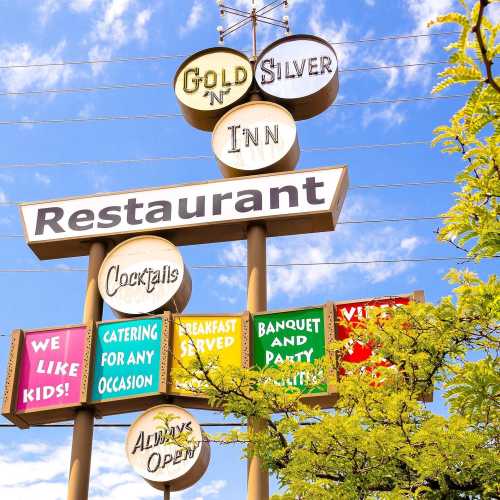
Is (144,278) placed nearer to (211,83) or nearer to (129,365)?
(129,365)

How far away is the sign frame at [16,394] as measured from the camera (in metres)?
14.0

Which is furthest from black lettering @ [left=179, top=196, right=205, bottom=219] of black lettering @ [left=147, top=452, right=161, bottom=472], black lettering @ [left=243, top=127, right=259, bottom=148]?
black lettering @ [left=147, top=452, right=161, bottom=472]

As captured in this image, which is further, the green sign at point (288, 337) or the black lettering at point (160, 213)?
the black lettering at point (160, 213)

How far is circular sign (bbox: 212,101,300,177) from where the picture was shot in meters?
15.7

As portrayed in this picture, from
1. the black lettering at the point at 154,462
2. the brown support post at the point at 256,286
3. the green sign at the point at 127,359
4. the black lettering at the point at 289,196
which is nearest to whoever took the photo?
the brown support post at the point at 256,286

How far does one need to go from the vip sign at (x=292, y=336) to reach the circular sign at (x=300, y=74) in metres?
5.24

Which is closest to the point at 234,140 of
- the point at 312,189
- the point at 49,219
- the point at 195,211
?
the point at 195,211

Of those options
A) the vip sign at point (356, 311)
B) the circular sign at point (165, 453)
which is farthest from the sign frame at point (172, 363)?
the vip sign at point (356, 311)

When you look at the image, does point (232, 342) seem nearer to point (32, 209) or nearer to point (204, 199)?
point (204, 199)

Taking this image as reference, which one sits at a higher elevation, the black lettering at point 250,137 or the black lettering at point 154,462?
the black lettering at point 250,137

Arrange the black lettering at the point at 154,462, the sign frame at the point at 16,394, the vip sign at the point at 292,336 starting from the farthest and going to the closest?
1. the sign frame at the point at 16,394
2. the vip sign at the point at 292,336
3. the black lettering at the point at 154,462

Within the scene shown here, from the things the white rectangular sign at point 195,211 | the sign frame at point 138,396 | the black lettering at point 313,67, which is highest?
the black lettering at point 313,67

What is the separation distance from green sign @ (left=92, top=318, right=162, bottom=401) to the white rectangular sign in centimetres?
228

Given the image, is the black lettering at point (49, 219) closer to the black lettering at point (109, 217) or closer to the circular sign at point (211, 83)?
the black lettering at point (109, 217)
